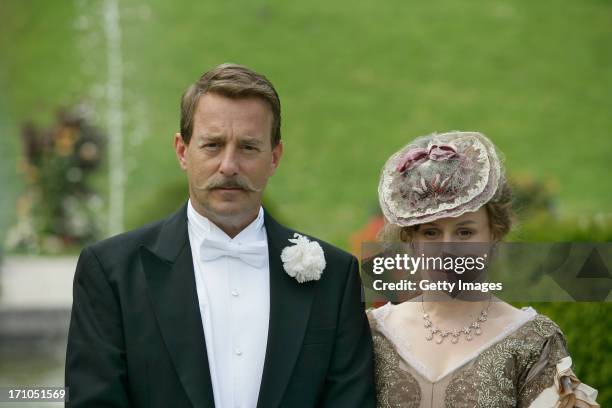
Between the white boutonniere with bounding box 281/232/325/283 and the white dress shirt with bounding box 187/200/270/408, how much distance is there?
89 mm

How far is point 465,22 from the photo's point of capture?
1775 cm

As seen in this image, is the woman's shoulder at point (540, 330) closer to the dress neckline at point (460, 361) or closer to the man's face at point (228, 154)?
the dress neckline at point (460, 361)

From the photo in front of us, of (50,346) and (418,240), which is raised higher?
(418,240)

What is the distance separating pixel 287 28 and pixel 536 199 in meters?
7.81

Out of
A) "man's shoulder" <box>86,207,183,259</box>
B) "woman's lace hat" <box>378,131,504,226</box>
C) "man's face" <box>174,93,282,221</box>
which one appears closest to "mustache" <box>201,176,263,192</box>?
"man's face" <box>174,93,282,221</box>

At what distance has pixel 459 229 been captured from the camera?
3080mm

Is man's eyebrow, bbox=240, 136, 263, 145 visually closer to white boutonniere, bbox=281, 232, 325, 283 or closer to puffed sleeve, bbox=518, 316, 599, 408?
white boutonniere, bbox=281, 232, 325, 283

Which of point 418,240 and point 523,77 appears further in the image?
point 523,77

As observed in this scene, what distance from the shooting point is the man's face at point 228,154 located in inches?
115

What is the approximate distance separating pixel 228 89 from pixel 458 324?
3.59 feet

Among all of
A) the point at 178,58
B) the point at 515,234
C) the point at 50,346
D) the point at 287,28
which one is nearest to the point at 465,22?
the point at 287,28

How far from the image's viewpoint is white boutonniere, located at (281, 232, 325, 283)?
305 centimetres

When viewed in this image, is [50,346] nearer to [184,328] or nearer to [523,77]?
[184,328]

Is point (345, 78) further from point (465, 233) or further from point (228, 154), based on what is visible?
point (228, 154)
